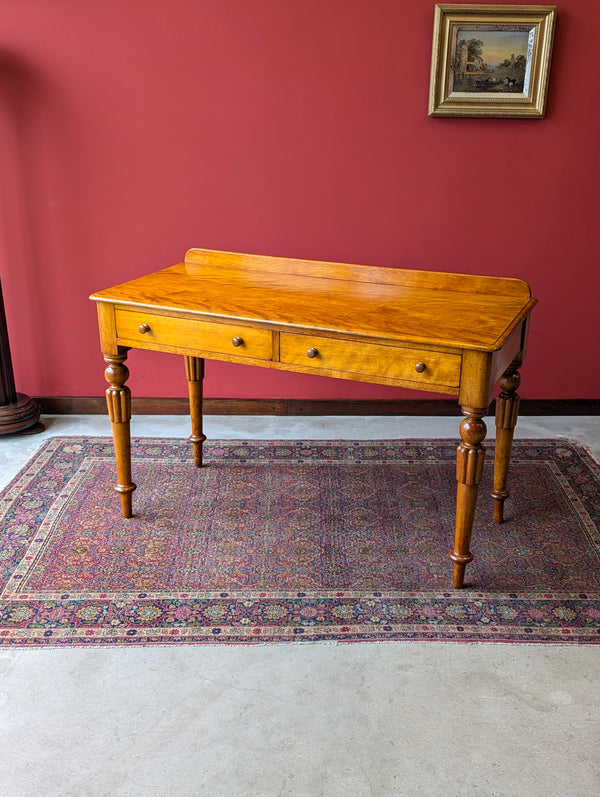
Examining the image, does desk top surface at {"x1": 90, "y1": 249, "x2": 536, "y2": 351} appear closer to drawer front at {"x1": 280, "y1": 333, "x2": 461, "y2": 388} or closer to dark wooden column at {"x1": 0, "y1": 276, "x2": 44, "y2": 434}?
drawer front at {"x1": 280, "y1": 333, "x2": 461, "y2": 388}

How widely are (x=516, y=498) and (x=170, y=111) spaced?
7.84 feet

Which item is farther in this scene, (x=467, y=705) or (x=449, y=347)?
(x=449, y=347)

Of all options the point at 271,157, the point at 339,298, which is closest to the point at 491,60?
the point at 271,157

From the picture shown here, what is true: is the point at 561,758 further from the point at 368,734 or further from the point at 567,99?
the point at 567,99

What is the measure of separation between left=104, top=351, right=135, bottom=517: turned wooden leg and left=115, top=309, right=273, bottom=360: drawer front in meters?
0.12

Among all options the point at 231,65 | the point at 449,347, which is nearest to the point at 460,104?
the point at 231,65

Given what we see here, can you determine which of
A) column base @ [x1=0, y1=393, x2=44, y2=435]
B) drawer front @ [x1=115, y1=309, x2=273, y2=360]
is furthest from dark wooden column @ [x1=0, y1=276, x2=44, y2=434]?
drawer front @ [x1=115, y1=309, x2=273, y2=360]

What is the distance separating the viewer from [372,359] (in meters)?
2.46

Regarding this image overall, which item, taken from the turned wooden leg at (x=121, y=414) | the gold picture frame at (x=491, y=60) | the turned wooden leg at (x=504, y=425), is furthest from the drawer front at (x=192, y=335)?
the gold picture frame at (x=491, y=60)

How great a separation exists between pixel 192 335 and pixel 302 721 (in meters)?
1.32

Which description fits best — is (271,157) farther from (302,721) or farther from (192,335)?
(302,721)

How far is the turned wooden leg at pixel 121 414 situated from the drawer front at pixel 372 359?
671mm

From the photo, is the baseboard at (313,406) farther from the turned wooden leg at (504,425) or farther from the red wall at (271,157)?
the turned wooden leg at (504,425)

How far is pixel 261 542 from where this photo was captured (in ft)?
9.60
